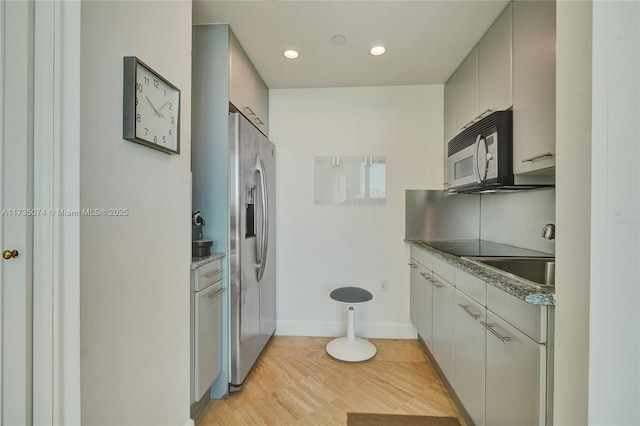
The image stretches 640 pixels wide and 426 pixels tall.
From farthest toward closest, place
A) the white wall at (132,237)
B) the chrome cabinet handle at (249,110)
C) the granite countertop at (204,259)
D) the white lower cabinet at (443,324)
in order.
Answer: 1. the chrome cabinet handle at (249,110)
2. the white lower cabinet at (443,324)
3. the granite countertop at (204,259)
4. the white wall at (132,237)

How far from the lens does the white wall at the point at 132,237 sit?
2.92 feet

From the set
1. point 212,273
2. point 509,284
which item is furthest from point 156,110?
point 509,284

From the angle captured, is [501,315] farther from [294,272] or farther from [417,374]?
[294,272]

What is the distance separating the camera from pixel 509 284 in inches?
44.1

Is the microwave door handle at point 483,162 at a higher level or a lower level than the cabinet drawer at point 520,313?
higher

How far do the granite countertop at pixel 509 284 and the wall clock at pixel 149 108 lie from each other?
57.9 inches

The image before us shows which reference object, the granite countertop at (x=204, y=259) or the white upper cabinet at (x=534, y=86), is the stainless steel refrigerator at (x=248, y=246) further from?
the white upper cabinet at (x=534, y=86)

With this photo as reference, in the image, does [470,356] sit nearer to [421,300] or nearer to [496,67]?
[421,300]
